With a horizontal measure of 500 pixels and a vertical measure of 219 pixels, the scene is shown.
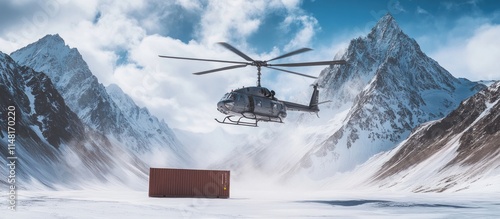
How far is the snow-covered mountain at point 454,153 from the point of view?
117312mm

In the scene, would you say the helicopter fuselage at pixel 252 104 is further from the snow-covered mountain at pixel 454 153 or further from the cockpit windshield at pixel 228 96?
the snow-covered mountain at pixel 454 153

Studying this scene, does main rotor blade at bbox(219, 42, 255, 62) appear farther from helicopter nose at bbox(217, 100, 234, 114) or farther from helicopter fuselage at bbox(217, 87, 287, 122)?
helicopter nose at bbox(217, 100, 234, 114)

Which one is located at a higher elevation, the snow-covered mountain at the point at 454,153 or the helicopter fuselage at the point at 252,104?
the snow-covered mountain at the point at 454,153

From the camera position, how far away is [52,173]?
479 feet

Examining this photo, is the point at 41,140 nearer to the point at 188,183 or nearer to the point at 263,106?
the point at 188,183

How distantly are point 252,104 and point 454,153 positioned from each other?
11994 centimetres

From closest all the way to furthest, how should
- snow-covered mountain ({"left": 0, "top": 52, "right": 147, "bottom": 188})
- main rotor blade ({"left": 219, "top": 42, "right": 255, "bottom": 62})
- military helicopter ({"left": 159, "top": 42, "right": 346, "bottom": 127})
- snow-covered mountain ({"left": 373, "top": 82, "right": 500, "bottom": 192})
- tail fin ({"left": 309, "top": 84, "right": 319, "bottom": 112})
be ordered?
main rotor blade ({"left": 219, "top": 42, "right": 255, "bottom": 62}), military helicopter ({"left": 159, "top": 42, "right": 346, "bottom": 127}), tail fin ({"left": 309, "top": 84, "right": 319, "bottom": 112}), snow-covered mountain ({"left": 373, "top": 82, "right": 500, "bottom": 192}), snow-covered mountain ({"left": 0, "top": 52, "right": 147, "bottom": 188})

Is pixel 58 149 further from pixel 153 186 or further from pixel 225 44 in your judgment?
pixel 225 44

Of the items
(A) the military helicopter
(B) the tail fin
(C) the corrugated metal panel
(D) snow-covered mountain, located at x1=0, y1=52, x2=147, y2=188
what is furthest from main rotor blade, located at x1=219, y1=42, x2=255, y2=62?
(D) snow-covered mountain, located at x1=0, y1=52, x2=147, y2=188

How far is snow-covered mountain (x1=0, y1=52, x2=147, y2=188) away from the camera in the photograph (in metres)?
138

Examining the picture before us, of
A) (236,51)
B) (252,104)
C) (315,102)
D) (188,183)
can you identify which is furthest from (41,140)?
(236,51)

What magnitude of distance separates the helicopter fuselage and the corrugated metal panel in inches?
252

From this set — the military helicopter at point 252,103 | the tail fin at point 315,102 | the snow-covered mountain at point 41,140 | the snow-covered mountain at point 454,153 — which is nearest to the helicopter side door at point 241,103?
the military helicopter at point 252,103

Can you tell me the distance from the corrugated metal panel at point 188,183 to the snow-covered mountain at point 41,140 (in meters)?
87.7
